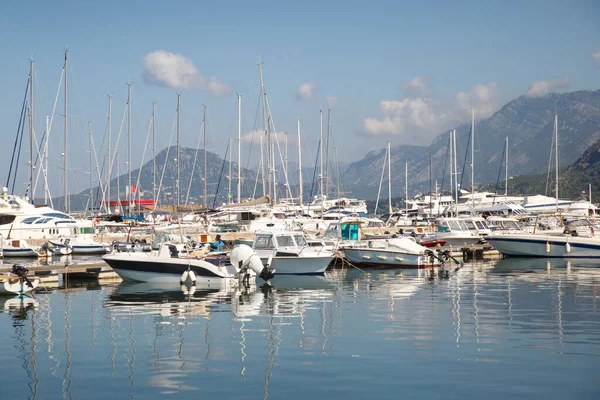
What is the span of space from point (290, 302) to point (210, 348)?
928cm

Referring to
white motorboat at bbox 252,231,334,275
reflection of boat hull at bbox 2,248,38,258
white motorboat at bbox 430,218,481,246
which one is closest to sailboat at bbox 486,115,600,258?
white motorboat at bbox 430,218,481,246

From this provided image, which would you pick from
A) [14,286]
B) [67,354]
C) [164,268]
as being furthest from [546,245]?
[67,354]

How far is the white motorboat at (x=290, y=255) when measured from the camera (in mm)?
36344

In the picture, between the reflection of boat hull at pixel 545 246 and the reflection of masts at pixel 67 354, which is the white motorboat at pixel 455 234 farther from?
the reflection of masts at pixel 67 354

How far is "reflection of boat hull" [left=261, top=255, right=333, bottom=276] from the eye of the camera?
3634 cm

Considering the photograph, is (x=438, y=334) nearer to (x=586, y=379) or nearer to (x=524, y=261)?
(x=586, y=379)

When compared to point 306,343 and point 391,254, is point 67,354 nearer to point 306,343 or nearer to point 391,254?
point 306,343

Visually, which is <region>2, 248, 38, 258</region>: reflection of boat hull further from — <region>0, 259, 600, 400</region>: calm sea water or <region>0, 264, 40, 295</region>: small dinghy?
<region>0, 264, 40, 295</region>: small dinghy

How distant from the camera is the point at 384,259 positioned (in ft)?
136

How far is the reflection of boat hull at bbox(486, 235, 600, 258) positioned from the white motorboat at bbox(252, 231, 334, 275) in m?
16.8

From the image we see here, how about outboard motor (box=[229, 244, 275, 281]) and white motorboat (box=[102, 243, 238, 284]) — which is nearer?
white motorboat (box=[102, 243, 238, 284])

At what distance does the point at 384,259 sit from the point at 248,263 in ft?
38.6

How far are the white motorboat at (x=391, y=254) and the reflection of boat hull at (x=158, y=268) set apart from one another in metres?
11.5

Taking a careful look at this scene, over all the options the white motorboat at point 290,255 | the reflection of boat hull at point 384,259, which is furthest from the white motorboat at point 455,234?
the white motorboat at point 290,255
